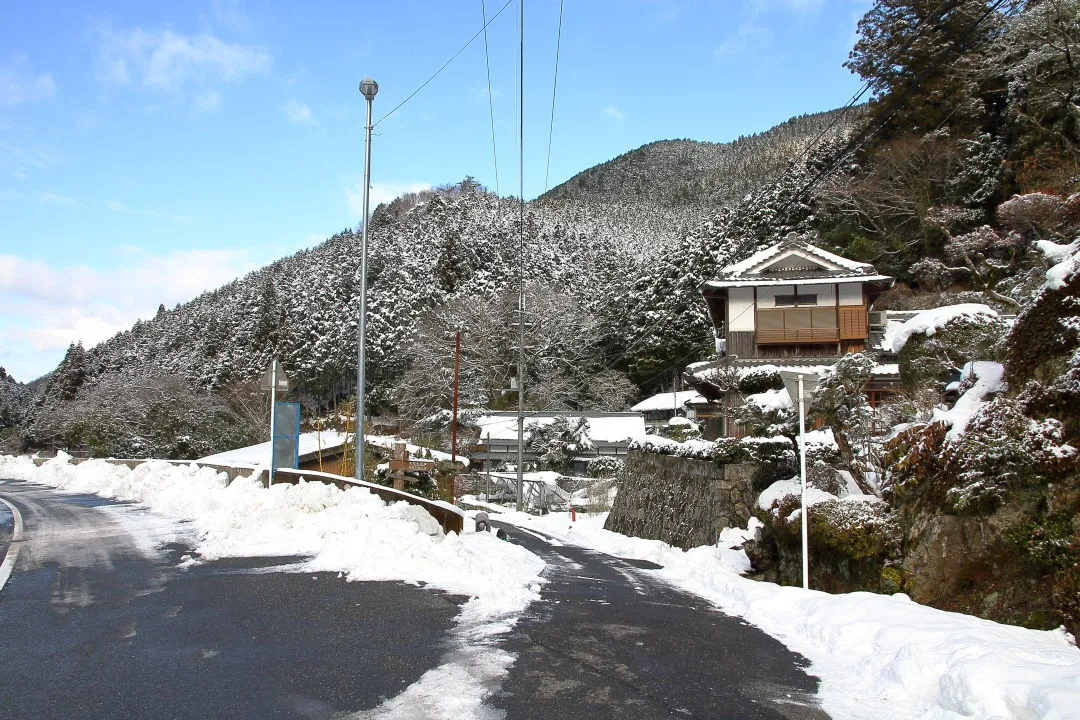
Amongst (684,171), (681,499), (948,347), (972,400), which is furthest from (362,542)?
(684,171)

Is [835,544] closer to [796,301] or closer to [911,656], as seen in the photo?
[911,656]

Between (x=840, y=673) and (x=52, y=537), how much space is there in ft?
35.9

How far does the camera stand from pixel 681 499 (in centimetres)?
1867

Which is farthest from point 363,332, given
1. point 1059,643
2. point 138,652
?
point 1059,643

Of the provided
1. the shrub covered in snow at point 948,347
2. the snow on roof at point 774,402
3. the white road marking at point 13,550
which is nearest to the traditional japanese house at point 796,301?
the snow on roof at point 774,402

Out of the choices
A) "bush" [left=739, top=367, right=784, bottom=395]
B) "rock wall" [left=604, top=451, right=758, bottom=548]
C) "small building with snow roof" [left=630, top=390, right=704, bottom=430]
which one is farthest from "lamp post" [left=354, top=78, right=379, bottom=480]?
"small building with snow roof" [left=630, top=390, right=704, bottom=430]

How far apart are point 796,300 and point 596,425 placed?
1472cm

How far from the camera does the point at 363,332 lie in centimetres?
1290

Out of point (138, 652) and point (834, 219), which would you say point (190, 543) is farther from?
point (834, 219)

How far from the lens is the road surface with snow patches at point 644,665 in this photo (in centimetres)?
427

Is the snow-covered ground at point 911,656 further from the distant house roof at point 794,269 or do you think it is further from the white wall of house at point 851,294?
the white wall of house at point 851,294

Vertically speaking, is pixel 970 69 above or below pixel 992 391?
above

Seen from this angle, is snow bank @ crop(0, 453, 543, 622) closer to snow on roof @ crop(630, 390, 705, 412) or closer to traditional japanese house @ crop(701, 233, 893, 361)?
traditional japanese house @ crop(701, 233, 893, 361)

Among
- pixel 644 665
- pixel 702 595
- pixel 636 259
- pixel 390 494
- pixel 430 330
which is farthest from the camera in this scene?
pixel 636 259
